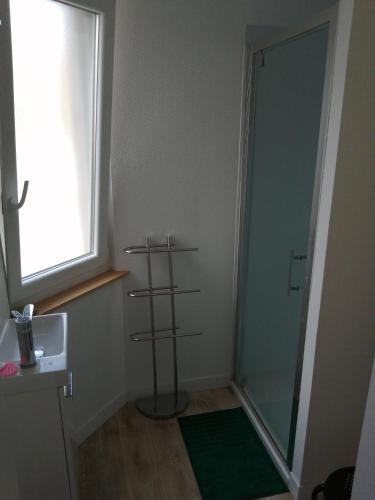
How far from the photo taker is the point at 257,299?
93.9 inches

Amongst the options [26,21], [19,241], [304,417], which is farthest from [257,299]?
[26,21]

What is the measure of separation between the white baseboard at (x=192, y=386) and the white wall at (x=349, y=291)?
95 cm

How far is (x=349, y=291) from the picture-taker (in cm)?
155

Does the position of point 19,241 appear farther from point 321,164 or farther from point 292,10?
point 292,10

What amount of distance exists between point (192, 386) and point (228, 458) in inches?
24.1

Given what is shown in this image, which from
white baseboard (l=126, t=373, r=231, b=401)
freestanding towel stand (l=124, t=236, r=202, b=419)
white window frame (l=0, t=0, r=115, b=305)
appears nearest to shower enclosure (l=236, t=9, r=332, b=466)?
white baseboard (l=126, t=373, r=231, b=401)

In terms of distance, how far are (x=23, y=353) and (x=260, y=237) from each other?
1.47 meters

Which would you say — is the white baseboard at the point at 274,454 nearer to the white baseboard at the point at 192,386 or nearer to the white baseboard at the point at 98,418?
the white baseboard at the point at 192,386

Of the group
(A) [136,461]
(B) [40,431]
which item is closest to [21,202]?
(B) [40,431]

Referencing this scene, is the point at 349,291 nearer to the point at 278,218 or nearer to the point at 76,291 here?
the point at 278,218

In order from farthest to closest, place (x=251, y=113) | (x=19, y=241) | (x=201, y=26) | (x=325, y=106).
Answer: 1. (x=251, y=113)
2. (x=201, y=26)
3. (x=19, y=241)
4. (x=325, y=106)

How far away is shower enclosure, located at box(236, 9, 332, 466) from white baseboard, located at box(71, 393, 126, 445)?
83 cm

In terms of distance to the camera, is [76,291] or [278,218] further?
[278,218]

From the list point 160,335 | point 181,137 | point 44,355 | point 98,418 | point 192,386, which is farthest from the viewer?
point 192,386
